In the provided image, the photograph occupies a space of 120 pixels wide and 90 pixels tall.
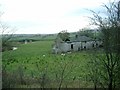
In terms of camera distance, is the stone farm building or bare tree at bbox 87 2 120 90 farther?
the stone farm building

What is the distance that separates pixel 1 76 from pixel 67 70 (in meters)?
2.45

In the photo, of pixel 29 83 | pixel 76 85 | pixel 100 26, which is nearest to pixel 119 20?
pixel 100 26

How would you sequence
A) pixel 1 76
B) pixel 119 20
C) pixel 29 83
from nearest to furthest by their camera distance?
1. pixel 119 20
2. pixel 1 76
3. pixel 29 83

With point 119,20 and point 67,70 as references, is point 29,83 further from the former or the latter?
point 119,20

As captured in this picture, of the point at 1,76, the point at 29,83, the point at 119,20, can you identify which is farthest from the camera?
the point at 29,83

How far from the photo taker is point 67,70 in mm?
10141

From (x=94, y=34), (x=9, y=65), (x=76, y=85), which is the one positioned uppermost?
(x=94, y=34)

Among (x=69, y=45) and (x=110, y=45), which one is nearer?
(x=110, y=45)

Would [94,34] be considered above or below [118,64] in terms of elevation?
above

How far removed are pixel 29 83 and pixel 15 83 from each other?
21.5 inches

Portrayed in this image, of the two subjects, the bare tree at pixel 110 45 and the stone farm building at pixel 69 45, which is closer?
the bare tree at pixel 110 45

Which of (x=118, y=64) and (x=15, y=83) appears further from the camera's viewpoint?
(x=15, y=83)

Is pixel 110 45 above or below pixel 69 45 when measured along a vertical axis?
above

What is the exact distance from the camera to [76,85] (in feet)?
31.8
